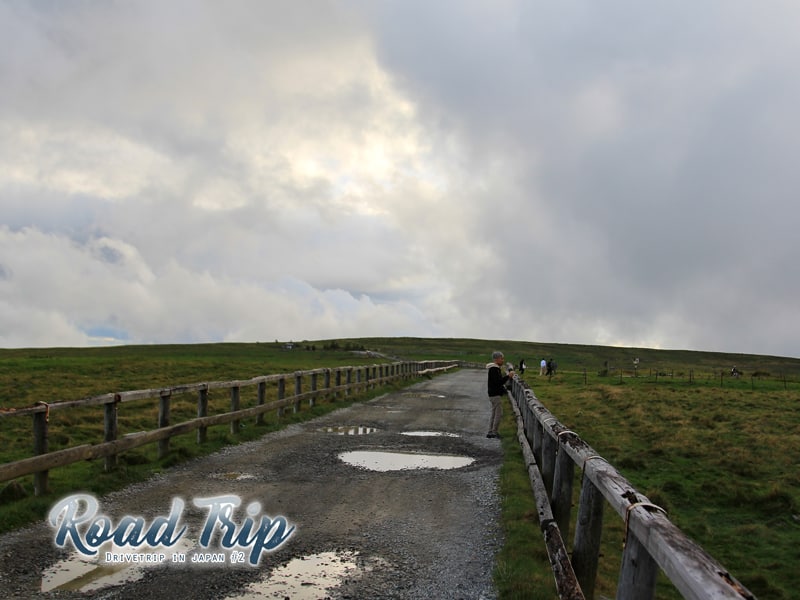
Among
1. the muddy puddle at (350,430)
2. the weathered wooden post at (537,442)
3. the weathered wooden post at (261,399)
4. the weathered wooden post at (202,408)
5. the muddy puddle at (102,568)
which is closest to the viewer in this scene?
the muddy puddle at (102,568)

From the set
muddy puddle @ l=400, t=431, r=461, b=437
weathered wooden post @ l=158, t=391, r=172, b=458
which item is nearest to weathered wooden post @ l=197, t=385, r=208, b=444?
weathered wooden post @ l=158, t=391, r=172, b=458

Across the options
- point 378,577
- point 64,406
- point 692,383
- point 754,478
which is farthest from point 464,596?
point 692,383

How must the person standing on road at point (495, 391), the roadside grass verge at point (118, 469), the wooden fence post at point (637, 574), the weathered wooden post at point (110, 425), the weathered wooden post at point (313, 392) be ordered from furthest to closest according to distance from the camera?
the weathered wooden post at point (313, 392) < the person standing on road at point (495, 391) < the weathered wooden post at point (110, 425) < the roadside grass verge at point (118, 469) < the wooden fence post at point (637, 574)

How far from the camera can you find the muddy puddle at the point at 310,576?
18.1 feet

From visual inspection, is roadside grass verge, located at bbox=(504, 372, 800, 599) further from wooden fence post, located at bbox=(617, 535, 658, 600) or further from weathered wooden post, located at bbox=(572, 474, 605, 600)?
wooden fence post, located at bbox=(617, 535, 658, 600)

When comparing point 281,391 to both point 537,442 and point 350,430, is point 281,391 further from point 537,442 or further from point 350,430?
point 537,442

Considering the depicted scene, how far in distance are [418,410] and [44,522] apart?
14.5 metres

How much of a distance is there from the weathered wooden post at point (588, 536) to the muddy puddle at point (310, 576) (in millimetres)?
1989

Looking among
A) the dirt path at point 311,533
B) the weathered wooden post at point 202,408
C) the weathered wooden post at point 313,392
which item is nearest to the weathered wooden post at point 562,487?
the dirt path at point 311,533

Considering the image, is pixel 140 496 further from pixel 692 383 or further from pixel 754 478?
pixel 692 383

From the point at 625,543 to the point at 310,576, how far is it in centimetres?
313

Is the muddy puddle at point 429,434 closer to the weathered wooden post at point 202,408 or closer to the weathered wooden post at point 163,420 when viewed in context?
the weathered wooden post at point 202,408

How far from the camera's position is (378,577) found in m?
5.97

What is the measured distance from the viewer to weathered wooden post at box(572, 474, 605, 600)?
16.5 feet
